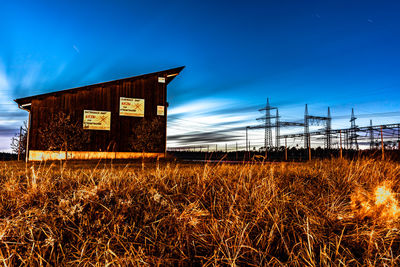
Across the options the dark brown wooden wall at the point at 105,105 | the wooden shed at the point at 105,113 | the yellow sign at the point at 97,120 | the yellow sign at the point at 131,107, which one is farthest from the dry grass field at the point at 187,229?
the yellow sign at the point at 131,107

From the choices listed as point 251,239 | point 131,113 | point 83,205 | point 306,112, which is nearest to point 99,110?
point 131,113

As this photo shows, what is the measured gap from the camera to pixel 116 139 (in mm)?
21391

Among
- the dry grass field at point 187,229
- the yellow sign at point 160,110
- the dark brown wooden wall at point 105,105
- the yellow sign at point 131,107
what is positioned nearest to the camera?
the dry grass field at point 187,229

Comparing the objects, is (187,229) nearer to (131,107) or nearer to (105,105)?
(131,107)

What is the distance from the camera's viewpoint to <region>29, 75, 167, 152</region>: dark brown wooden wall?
67.5ft

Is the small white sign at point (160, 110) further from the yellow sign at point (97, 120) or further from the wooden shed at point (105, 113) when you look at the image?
the yellow sign at point (97, 120)

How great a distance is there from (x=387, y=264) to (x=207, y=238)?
5.31 ft

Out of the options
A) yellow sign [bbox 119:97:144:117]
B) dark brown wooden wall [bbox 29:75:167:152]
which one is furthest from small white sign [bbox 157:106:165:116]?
yellow sign [bbox 119:97:144:117]

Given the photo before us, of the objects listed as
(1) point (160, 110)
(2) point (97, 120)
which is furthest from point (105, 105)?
(1) point (160, 110)

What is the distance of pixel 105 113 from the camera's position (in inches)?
846

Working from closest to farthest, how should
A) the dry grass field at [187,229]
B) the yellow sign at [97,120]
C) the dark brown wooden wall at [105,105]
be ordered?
the dry grass field at [187,229] < the dark brown wooden wall at [105,105] < the yellow sign at [97,120]

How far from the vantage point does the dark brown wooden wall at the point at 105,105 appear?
2056cm

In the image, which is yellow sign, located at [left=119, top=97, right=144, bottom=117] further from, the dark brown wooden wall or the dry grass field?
the dry grass field

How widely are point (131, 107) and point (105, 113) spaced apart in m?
2.21
